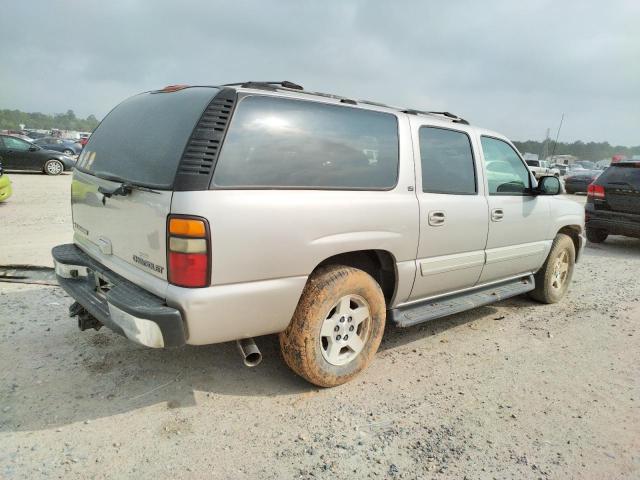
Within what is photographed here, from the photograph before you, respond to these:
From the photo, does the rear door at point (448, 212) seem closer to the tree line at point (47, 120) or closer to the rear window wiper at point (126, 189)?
the rear window wiper at point (126, 189)

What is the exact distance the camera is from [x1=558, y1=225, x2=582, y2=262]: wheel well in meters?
5.05

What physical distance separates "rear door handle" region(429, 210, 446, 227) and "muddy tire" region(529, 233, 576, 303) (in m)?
2.05

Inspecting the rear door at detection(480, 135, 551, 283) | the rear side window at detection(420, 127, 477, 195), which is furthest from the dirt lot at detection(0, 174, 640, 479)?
the rear side window at detection(420, 127, 477, 195)

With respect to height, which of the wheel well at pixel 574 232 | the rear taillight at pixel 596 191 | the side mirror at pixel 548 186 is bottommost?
the wheel well at pixel 574 232

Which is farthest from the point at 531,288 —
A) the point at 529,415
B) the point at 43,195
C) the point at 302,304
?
the point at 43,195

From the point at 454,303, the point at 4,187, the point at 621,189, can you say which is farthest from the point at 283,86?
the point at 4,187

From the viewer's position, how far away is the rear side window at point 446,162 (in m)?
3.39

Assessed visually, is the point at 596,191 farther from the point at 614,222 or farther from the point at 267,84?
the point at 267,84

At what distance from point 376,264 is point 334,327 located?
23.6 inches

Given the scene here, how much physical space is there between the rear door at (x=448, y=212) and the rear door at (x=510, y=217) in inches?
7.4

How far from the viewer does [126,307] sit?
2334 mm

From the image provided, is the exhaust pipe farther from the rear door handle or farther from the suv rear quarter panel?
the rear door handle

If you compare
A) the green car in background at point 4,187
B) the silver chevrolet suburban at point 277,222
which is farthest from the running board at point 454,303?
the green car in background at point 4,187

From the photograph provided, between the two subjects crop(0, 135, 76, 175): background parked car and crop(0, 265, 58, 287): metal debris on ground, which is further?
crop(0, 135, 76, 175): background parked car
